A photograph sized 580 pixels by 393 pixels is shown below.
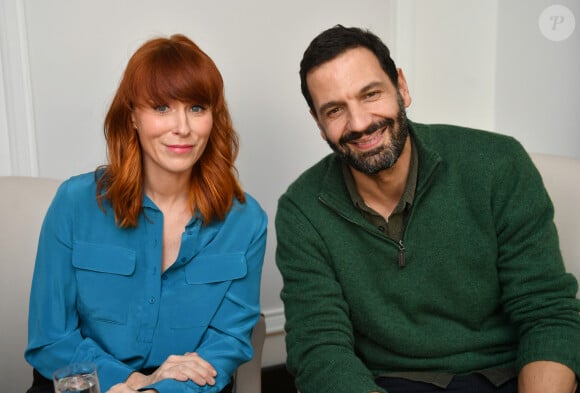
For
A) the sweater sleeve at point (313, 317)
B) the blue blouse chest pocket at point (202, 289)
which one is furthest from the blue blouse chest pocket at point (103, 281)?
the sweater sleeve at point (313, 317)

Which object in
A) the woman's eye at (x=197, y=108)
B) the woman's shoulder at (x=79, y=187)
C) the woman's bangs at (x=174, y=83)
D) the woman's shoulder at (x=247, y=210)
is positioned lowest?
the woman's shoulder at (x=247, y=210)

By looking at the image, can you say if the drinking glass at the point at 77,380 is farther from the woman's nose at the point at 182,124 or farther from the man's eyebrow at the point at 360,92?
the man's eyebrow at the point at 360,92

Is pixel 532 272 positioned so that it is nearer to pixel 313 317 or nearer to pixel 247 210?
pixel 313 317

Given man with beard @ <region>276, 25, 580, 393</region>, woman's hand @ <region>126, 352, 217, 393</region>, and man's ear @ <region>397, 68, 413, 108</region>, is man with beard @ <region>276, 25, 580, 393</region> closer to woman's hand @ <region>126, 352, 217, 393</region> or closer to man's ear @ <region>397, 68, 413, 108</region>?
man's ear @ <region>397, 68, 413, 108</region>

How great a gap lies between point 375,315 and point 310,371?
8.3 inches

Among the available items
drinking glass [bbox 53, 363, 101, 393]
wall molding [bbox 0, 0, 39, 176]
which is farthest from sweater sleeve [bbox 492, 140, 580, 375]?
wall molding [bbox 0, 0, 39, 176]

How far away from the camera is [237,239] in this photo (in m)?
1.80

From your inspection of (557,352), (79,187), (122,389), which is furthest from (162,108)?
(557,352)

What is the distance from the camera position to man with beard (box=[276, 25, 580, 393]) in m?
1.67

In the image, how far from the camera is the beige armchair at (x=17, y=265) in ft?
6.26

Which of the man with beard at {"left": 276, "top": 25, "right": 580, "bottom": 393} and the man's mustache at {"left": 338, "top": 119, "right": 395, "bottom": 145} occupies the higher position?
the man's mustache at {"left": 338, "top": 119, "right": 395, "bottom": 145}

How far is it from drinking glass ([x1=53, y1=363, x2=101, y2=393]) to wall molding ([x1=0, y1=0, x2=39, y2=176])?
4.06 feet

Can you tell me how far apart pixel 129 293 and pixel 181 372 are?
0.26m

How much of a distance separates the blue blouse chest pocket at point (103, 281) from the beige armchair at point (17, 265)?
0.28 m
